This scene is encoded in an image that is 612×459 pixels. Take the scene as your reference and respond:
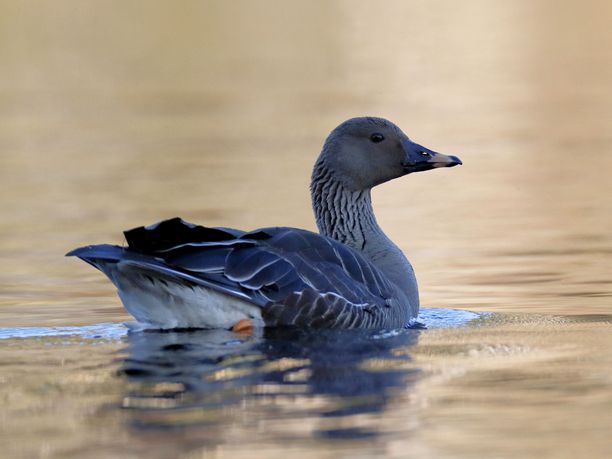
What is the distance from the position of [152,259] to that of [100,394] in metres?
1.54

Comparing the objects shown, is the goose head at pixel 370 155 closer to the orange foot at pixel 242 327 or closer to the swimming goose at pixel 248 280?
the swimming goose at pixel 248 280

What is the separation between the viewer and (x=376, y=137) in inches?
464

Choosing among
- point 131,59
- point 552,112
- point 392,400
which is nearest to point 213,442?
point 392,400

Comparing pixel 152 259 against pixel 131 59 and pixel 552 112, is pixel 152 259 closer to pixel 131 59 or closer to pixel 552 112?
pixel 552 112

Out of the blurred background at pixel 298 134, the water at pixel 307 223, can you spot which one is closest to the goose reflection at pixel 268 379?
the water at pixel 307 223

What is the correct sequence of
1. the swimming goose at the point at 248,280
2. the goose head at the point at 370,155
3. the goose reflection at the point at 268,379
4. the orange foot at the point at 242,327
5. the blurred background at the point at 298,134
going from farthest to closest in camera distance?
the blurred background at the point at 298,134, the goose head at the point at 370,155, the orange foot at the point at 242,327, the swimming goose at the point at 248,280, the goose reflection at the point at 268,379

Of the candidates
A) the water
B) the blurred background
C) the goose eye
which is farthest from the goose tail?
the goose eye

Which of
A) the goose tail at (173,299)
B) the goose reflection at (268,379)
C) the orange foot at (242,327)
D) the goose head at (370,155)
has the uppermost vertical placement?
the goose head at (370,155)

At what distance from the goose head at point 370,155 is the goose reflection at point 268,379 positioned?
1.80m

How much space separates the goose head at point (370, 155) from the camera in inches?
461

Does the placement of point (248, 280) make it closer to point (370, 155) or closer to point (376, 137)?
point (370, 155)

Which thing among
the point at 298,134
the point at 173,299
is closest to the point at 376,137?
the point at 173,299

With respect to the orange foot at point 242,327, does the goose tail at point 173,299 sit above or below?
above

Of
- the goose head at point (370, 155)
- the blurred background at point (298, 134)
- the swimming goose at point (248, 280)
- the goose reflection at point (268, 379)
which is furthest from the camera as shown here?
the blurred background at point (298, 134)
